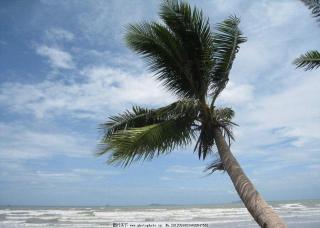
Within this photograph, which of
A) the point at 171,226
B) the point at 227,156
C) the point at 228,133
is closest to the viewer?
the point at 227,156

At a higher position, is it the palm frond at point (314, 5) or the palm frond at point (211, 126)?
the palm frond at point (314, 5)

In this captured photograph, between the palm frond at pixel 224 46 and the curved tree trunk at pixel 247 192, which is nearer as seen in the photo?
the curved tree trunk at pixel 247 192

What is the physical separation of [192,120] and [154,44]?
1.68 meters

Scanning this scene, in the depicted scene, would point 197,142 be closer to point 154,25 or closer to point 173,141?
point 173,141

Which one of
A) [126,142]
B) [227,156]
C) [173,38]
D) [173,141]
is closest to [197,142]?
[173,141]

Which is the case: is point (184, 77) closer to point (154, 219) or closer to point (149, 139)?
point (149, 139)

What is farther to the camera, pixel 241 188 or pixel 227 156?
pixel 227 156

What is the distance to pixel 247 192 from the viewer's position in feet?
21.2

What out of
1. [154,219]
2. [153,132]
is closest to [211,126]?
[153,132]

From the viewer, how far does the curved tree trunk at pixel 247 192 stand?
5.89 meters

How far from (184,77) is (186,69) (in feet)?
0.70

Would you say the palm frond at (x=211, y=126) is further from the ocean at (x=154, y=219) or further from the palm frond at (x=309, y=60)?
the ocean at (x=154, y=219)

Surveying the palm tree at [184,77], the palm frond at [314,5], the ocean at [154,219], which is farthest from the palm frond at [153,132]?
the ocean at [154,219]

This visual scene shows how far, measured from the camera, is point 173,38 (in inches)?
313
